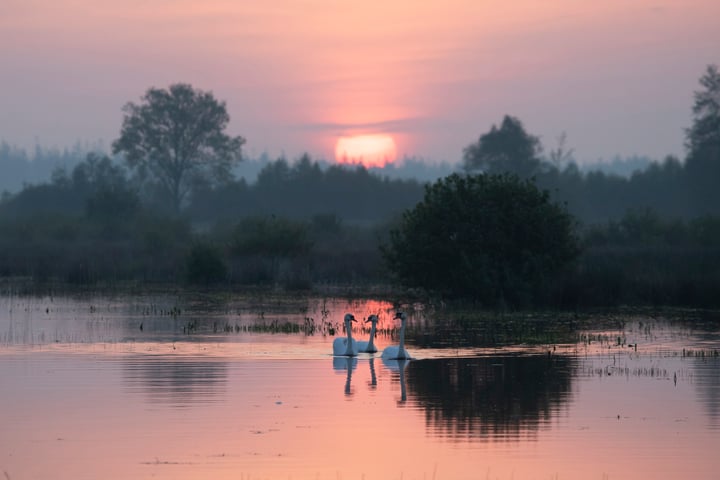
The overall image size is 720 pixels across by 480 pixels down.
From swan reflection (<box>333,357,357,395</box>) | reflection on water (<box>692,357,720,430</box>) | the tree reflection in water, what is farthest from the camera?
swan reflection (<box>333,357,357,395</box>)

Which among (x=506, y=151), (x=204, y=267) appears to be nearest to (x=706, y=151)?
(x=506, y=151)

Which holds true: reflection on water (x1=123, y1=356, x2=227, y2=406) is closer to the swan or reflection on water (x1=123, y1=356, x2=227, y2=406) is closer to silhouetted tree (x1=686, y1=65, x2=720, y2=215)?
the swan

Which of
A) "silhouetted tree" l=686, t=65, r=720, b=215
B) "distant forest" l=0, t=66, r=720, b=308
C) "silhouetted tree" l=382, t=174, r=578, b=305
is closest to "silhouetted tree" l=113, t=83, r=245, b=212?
"distant forest" l=0, t=66, r=720, b=308

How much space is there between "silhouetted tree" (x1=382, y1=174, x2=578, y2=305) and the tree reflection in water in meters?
10.4

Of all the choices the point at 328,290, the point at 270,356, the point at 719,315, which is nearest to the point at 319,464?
the point at 270,356

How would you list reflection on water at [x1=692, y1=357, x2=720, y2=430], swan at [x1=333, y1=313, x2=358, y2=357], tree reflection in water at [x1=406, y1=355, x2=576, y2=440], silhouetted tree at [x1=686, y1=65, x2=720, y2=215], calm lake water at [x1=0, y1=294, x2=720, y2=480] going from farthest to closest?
silhouetted tree at [x1=686, y1=65, x2=720, y2=215]
swan at [x1=333, y1=313, x2=358, y2=357]
reflection on water at [x1=692, y1=357, x2=720, y2=430]
tree reflection in water at [x1=406, y1=355, x2=576, y2=440]
calm lake water at [x1=0, y1=294, x2=720, y2=480]

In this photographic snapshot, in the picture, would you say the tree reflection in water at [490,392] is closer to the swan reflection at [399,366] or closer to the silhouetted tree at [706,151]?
the swan reflection at [399,366]

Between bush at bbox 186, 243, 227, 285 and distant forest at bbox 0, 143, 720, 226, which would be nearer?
bush at bbox 186, 243, 227, 285

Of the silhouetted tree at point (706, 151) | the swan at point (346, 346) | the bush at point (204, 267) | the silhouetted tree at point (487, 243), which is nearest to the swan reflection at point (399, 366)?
the swan at point (346, 346)

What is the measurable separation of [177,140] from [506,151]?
23402 millimetres

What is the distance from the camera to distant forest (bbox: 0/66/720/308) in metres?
38.0

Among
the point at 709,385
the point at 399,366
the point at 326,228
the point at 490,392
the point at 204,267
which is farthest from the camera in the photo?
the point at 326,228

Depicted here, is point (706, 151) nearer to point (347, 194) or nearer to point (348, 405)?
point (347, 194)

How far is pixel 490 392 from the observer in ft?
57.4
